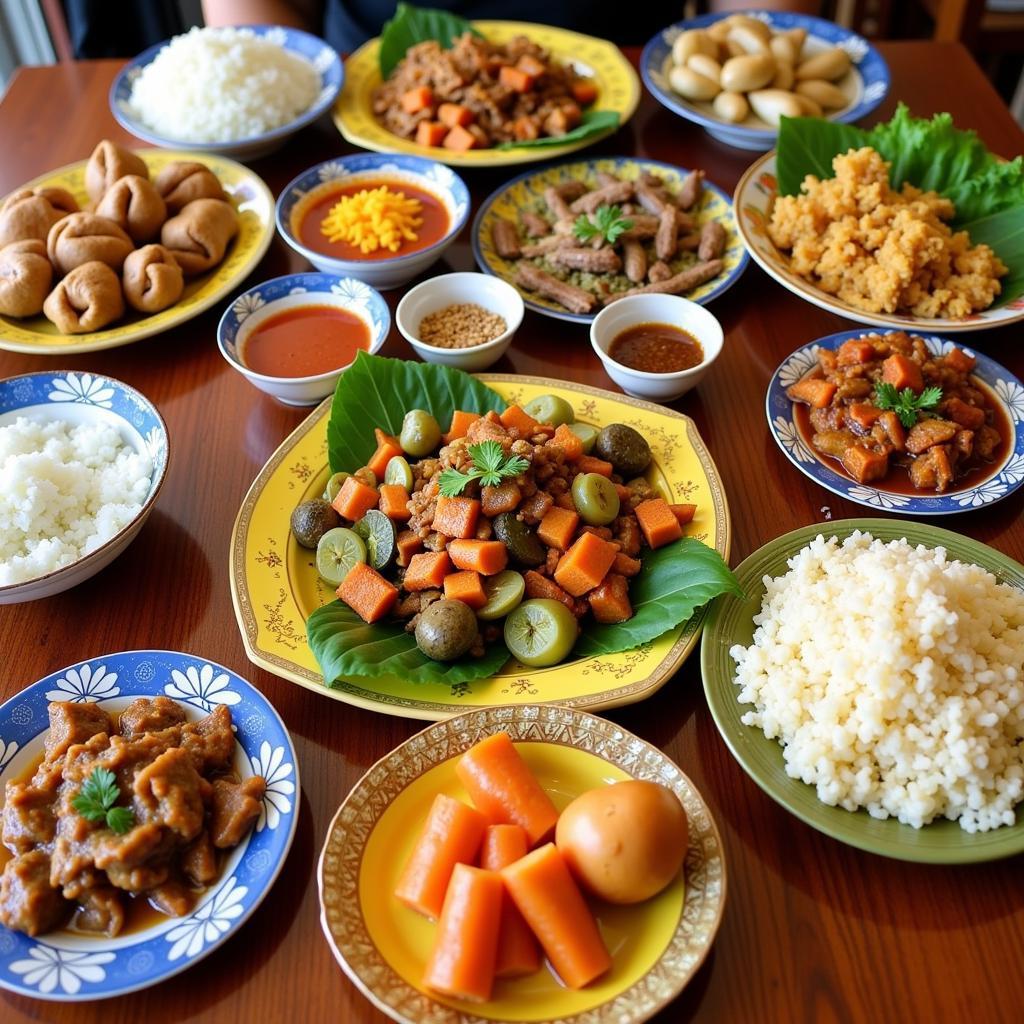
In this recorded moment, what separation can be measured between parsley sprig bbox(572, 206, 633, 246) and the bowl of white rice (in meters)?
1.25

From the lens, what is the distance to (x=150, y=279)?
2709 mm

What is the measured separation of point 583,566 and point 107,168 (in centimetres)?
223

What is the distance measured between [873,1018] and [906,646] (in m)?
0.62

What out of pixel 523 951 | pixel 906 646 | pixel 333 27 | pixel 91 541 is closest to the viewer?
pixel 523 951

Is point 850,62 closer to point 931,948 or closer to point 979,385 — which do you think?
point 979,385

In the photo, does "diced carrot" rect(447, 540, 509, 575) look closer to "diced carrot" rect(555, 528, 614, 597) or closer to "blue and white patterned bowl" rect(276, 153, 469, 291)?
"diced carrot" rect(555, 528, 614, 597)

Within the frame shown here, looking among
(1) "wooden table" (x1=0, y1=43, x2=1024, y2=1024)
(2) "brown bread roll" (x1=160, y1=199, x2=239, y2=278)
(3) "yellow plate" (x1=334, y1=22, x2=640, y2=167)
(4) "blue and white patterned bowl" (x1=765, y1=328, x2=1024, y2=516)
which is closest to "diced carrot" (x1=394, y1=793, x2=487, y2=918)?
(1) "wooden table" (x1=0, y1=43, x2=1024, y2=1024)

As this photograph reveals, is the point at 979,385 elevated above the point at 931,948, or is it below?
Result: above

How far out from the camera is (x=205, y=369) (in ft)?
9.03

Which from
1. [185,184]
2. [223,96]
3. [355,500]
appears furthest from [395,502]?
[223,96]

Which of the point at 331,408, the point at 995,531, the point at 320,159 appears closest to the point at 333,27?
the point at 320,159

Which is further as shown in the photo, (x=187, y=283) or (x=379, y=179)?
(x=379, y=179)

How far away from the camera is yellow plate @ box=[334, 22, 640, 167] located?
3273 millimetres

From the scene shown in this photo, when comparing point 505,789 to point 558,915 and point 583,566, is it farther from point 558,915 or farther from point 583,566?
point 583,566
